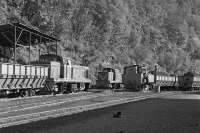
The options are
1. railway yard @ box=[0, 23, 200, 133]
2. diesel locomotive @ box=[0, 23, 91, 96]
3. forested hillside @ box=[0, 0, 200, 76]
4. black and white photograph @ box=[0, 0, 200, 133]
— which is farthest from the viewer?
forested hillside @ box=[0, 0, 200, 76]

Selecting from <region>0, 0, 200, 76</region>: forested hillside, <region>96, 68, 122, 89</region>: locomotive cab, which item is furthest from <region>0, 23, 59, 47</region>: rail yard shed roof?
<region>96, 68, 122, 89</region>: locomotive cab

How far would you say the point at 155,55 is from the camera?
3068 inches

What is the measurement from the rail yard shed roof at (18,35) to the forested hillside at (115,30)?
750 centimetres

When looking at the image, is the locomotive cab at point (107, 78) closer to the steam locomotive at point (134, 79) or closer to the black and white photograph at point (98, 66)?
the steam locomotive at point (134, 79)

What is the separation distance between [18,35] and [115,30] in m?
36.4

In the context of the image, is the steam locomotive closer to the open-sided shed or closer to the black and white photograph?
the black and white photograph

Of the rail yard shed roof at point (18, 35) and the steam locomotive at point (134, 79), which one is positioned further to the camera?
the steam locomotive at point (134, 79)

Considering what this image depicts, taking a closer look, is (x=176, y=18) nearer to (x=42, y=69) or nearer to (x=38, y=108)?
(x=42, y=69)

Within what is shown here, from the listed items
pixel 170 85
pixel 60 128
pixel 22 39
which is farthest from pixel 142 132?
pixel 170 85

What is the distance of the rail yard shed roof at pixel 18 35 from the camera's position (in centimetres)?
2931

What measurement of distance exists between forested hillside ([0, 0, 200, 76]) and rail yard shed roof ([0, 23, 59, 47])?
7498 mm

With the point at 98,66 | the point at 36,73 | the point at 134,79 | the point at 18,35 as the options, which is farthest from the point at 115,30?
the point at 36,73

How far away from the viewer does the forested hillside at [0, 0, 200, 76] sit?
51.6 meters

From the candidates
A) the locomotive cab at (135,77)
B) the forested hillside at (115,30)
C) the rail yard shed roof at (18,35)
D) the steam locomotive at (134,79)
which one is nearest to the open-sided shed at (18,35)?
the rail yard shed roof at (18,35)
